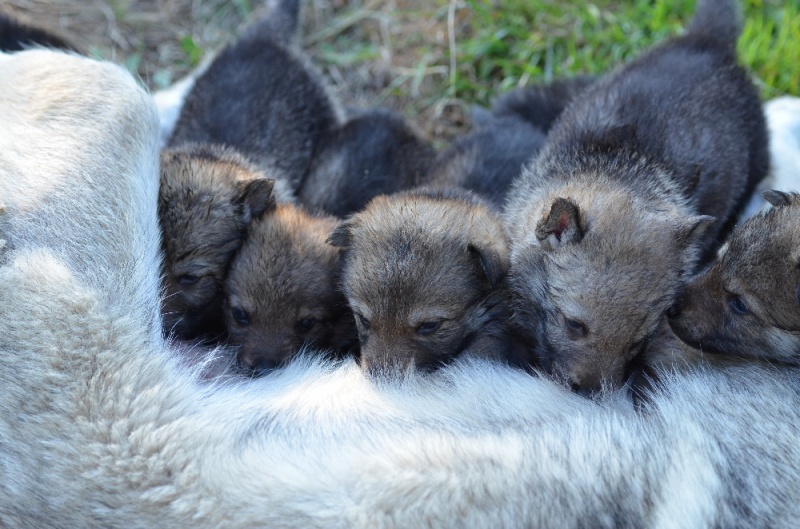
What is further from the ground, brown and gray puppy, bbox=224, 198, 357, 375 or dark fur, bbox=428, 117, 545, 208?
dark fur, bbox=428, 117, 545, 208

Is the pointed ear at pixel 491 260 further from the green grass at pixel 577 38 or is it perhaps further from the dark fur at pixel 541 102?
the green grass at pixel 577 38

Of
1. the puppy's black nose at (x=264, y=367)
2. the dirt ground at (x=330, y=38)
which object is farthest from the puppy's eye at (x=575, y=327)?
the dirt ground at (x=330, y=38)

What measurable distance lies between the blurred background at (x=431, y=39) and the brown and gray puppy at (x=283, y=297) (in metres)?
2.25

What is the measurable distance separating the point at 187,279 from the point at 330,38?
3.10 metres

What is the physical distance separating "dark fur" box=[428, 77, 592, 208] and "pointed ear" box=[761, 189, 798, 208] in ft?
4.64

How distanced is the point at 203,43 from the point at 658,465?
483 centimetres

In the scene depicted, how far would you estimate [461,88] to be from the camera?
6.12 m

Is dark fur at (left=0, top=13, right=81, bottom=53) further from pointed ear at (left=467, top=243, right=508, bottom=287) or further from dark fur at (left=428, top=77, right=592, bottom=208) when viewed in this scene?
pointed ear at (left=467, top=243, right=508, bottom=287)

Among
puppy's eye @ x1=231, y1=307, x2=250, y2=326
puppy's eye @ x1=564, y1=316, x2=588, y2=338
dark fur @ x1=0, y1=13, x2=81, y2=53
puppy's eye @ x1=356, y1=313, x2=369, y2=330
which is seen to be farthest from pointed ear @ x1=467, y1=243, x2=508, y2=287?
dark fur @ x1=0, y1=13, x2=81, y2=53

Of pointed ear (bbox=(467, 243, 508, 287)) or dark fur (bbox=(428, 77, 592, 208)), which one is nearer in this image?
pointed ear (bbox=(467, 243, 508, 287))

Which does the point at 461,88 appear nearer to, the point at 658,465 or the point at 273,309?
the point at 273,309

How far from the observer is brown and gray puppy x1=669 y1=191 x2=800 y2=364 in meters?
3.38

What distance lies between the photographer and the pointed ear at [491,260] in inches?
143

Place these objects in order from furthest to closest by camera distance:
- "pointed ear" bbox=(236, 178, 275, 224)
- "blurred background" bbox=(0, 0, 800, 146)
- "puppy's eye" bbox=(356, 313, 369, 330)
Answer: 1. "blurred background" bbox=(0, 0, 800, 146)
2. "pointed ear" bbox=(236, 178, 275, 224)
3. "puppy's eye" bbox=(356, 313, 369, 330)
